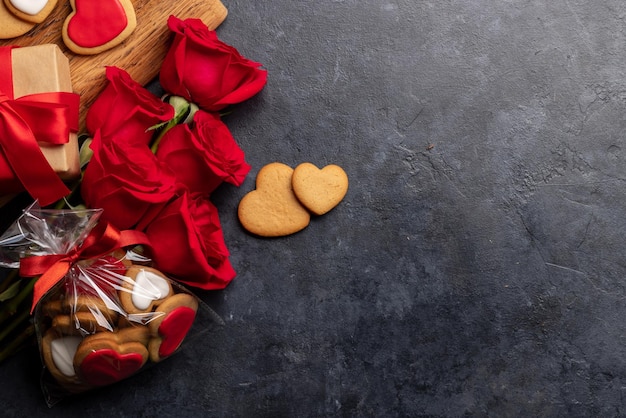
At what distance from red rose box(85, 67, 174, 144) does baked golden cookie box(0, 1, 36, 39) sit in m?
0.18

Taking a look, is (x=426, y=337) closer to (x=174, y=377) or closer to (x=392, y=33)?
(x=174, y=377)

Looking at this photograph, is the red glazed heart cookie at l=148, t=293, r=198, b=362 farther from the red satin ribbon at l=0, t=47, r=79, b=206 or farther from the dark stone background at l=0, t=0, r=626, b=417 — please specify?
the red satin ribbon at l=0, t=47, r=79, b=206

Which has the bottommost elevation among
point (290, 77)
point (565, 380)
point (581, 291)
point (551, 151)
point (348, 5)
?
point (565, 380)

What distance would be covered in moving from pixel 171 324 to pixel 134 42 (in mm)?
538

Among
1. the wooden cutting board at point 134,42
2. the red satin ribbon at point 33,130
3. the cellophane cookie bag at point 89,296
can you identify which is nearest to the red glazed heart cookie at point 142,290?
the cellophane cookie bag at point 89,296

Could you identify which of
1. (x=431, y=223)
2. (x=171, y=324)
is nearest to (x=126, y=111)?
(x=171, y=324)

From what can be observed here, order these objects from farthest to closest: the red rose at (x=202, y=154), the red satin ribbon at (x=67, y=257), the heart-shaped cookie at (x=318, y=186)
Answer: the heart-shaped cookie at (x=318, y=186) → the red rose at (x=202, y=154) → the red satin ribbon at (x=67, y=257)

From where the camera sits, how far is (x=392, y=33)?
1395 millimetres

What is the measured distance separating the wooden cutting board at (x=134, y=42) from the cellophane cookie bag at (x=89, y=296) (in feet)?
0.82

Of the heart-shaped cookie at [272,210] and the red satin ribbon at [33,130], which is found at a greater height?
the red satin ribbon at [33,130]

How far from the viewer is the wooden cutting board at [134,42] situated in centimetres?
125

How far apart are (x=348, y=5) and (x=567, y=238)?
657 millimetres

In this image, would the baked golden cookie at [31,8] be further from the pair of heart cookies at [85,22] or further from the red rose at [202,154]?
the red rose at [202,154]

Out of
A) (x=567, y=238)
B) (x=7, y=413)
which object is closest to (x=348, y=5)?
(x=567, y=238)
